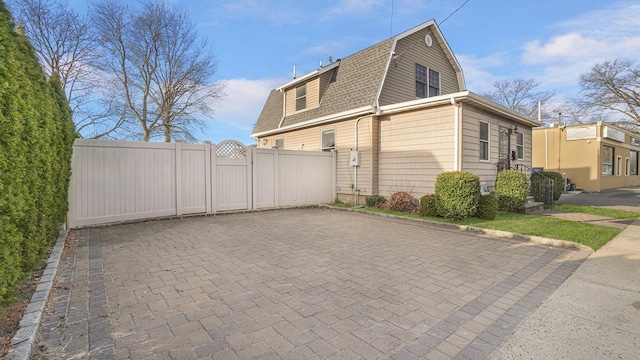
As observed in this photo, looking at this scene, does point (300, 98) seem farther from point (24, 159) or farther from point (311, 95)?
point (24, 159)

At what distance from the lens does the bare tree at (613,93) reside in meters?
22.6

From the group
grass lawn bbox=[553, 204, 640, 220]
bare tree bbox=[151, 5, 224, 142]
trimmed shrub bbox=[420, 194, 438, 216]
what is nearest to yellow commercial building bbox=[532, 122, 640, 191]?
grass lawn bbox=[553, 204, 640, 220]

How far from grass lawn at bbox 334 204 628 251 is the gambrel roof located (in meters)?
4.59

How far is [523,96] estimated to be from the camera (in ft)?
103

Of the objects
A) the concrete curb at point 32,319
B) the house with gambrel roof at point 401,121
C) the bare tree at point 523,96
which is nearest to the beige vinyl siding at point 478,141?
the house with gambrel roof at point 401,121

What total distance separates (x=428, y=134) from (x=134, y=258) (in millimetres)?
8046

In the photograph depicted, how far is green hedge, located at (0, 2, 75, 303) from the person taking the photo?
252cm

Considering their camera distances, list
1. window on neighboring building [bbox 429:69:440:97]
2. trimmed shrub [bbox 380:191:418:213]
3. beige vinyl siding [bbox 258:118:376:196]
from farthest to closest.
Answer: window on neighboring building [bbox 429:69:440:97]
beige vinyl siding [bbox 258:118:376:196]
trimmed shrub [bbox 380:191:418:213]

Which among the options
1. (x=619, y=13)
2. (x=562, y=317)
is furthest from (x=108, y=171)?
(x=619, y=13)

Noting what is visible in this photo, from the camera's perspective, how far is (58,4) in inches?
508

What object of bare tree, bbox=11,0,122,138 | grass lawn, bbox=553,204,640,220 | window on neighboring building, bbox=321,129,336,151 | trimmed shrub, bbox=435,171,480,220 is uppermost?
bare tree, bbox=11,0,122,138

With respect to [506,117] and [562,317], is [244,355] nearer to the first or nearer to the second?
[562,317]

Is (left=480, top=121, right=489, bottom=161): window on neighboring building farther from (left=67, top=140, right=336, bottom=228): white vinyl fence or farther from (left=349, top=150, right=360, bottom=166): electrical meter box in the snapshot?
(left=67, top=140, right=336, bottom=228): white vinyl fence

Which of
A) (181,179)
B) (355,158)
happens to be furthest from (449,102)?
(181,179)
